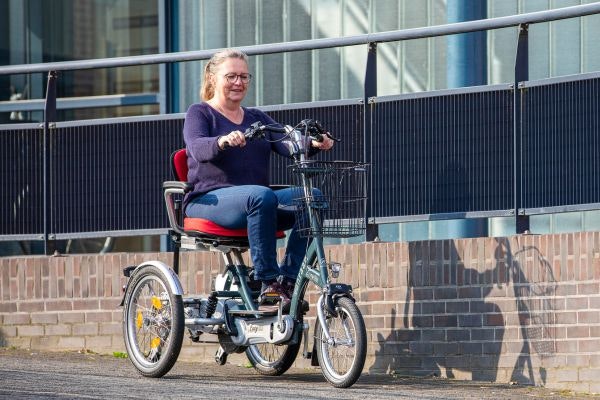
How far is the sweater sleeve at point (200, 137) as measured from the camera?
7434mm

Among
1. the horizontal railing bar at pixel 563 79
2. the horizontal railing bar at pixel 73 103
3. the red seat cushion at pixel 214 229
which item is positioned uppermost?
the horizontal railing bar at pixel 73 103

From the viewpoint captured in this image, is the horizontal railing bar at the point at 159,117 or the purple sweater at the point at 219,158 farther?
the horizontal railing bar at the point at 159,117

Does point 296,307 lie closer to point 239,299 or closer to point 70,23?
point 239,299

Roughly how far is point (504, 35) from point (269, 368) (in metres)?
4.01

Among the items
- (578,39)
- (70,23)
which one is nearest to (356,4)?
(578,39)

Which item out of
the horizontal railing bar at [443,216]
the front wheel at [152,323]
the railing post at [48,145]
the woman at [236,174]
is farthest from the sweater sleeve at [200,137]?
the railing post at [48,145]

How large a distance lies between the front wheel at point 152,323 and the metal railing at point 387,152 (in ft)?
4.18

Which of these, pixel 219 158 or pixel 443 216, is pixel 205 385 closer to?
pixel 219 158

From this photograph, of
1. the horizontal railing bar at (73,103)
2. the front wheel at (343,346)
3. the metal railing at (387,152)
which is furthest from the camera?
the horizontal railing bar at (73,103)

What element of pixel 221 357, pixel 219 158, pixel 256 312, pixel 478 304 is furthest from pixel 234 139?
pixel 478 304

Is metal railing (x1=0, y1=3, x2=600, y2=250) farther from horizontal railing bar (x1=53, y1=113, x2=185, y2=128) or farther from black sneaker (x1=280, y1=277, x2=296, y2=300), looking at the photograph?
black sneaker (x1=280, y1=277, x2=296, y2=300)

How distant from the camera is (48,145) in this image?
9469 millimetres

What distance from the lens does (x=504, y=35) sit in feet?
36.1

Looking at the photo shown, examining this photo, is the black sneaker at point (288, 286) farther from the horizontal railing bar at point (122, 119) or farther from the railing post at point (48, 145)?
the railing post at point (48, 145)
